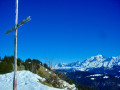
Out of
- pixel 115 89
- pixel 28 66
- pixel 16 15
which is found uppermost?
pixel 28 66

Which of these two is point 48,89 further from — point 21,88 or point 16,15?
point 16,15

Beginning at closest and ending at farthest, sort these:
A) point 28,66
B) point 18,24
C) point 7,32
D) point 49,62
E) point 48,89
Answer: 1. point 18,24
2. point 7,32
3. point 48,89
4. point 49,62
5. point 28,66

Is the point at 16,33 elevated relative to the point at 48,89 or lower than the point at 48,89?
elevated

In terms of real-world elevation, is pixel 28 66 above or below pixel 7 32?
above

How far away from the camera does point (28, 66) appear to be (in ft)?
173

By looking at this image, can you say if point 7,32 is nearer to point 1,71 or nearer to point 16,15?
point 16,15

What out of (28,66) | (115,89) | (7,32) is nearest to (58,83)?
(7,32)

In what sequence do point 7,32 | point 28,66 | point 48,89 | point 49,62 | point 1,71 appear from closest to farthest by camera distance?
1. point 7,32
2. point 48,89
3. point 49,62
4. point 1,71
5. point 28,66

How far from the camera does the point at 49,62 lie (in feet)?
84.7

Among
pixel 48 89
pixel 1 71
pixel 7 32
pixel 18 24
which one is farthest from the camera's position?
pixel 1 71

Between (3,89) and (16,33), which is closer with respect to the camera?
(16,33)

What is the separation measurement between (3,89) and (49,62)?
12755mm

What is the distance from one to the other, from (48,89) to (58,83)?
36.3 ft

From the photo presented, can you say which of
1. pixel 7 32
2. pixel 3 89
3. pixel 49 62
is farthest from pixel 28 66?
pixel 7 32
